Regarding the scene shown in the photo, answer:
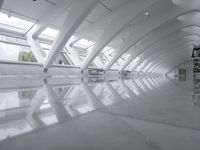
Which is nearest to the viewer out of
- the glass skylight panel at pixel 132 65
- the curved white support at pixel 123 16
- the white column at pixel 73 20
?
the white column at pixel 73 20

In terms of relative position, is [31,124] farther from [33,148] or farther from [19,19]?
[19,19]

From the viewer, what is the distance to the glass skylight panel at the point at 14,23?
16.0m

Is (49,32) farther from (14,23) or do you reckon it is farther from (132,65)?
(132,65)

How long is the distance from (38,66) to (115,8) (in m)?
10.8

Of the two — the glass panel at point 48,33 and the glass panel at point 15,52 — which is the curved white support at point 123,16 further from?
the glass panel at point 15,52

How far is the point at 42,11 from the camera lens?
617 inches

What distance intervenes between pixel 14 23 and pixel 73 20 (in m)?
7.67

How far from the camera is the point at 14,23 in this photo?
17.0 metres

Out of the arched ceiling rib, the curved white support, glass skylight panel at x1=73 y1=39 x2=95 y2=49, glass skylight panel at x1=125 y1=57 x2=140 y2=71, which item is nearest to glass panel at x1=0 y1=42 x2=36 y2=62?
the arched ceiling rib

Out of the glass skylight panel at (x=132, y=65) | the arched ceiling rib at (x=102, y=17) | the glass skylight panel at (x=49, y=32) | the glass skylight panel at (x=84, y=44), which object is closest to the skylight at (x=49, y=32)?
the glass skylight panel at (x=49, y=32)

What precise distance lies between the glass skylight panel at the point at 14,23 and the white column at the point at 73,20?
14.8ft

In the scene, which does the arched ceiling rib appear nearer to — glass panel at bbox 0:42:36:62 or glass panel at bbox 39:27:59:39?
glass panel at bbox 0:42:36:62

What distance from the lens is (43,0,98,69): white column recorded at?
497 inches

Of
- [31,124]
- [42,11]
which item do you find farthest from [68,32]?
[31,124]
